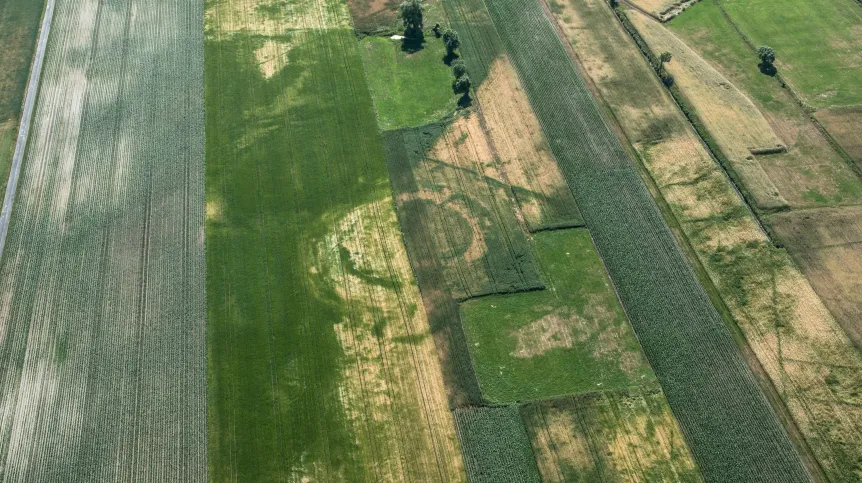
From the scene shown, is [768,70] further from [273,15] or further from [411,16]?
[273,15]

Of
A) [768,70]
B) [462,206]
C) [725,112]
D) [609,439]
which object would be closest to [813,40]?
[768,70]

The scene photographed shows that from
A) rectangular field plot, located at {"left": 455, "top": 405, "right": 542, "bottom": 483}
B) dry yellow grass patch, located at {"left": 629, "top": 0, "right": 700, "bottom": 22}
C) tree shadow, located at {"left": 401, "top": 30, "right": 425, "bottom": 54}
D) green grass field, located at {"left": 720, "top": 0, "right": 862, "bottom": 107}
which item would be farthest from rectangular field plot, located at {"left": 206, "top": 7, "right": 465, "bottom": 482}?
green grass field, located at {"left": 720, "top": 0, "right": 862, "bottom": 107}

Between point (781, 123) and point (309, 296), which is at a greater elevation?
point (781, 123)

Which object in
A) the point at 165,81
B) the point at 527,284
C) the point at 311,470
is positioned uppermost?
the point at 165,81

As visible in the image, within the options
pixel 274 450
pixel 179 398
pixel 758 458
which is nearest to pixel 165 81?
pixel 179 398

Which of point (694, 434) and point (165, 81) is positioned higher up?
point (165, 81)

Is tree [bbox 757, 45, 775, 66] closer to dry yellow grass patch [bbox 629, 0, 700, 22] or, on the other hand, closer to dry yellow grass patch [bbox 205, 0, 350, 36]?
dry yellow grass patch [bbox 629, 0, 700, 22]

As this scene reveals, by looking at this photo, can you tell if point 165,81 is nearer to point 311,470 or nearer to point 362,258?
point 362,258
